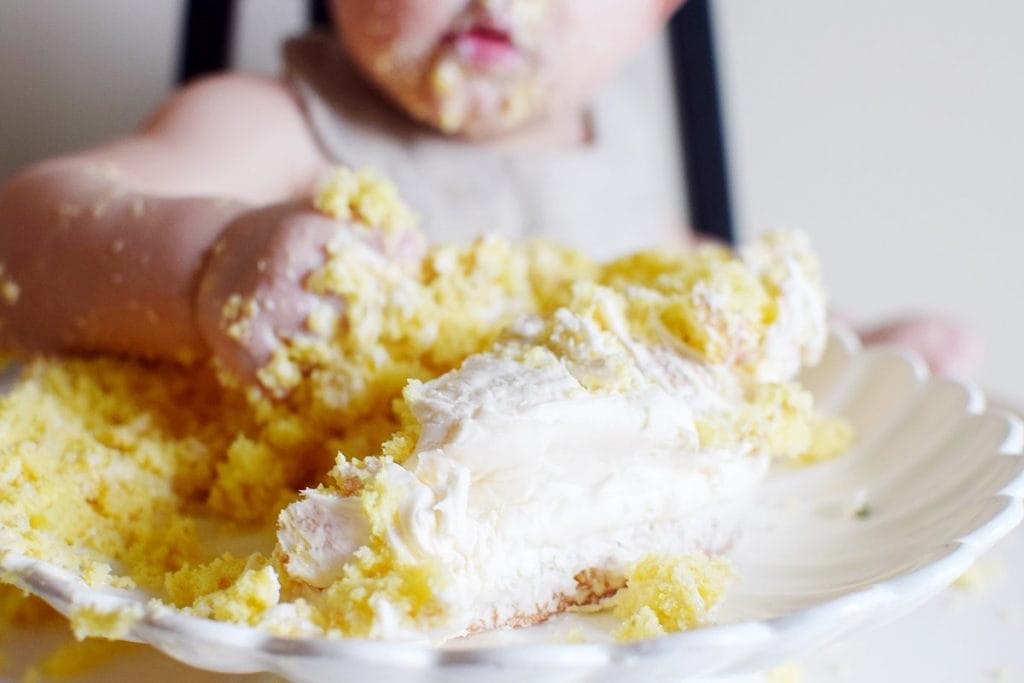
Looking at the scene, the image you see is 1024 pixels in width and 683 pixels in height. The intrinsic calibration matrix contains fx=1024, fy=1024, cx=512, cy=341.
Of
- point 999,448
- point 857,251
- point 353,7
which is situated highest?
point 353,7

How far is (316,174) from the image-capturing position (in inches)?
30.3

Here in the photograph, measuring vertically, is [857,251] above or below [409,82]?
below

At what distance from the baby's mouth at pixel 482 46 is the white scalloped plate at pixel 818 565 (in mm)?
301

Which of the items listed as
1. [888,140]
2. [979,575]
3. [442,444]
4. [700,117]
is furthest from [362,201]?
[888,140]

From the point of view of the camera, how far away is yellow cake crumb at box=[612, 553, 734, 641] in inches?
14.7

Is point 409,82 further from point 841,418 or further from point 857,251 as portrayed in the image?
point 857,251

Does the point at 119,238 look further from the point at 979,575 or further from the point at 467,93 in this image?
the point at 979,575

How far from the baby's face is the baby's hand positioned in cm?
25

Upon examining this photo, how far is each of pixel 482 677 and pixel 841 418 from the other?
383 mm

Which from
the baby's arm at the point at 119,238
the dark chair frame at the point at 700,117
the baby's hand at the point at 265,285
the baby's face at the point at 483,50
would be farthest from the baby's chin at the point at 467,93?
the dark chair frame at the point at 700,117

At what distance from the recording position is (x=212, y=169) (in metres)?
0.70

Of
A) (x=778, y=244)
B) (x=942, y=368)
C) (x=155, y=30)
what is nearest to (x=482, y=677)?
(x=778, y=244)

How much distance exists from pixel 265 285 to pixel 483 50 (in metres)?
0.30

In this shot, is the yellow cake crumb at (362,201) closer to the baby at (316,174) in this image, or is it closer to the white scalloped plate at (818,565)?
the baby at (316,174)
